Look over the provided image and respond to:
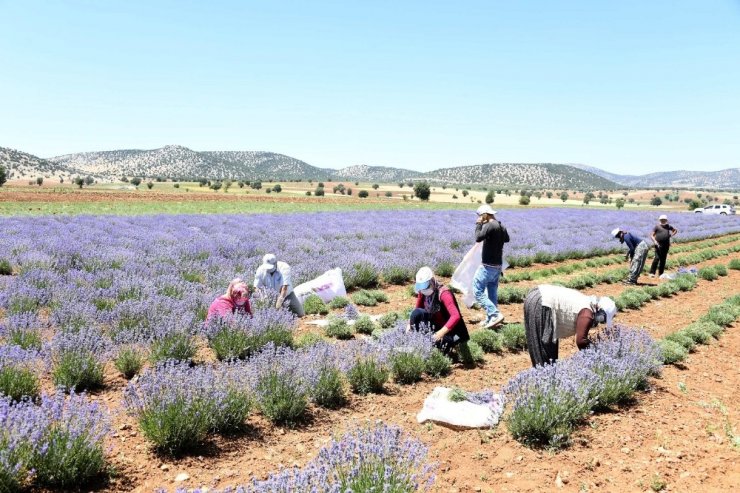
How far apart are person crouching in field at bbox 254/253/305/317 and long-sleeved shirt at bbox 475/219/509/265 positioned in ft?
10.6

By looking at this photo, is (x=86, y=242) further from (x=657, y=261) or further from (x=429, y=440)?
(x=657, y=261)

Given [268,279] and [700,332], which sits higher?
[268,279]

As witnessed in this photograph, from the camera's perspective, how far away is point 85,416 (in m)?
3.41

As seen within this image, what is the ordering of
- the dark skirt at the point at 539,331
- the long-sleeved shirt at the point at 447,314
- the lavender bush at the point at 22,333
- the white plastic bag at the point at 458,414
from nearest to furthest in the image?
the white plastic bag at the point at 458,414 < the dark skirt at the point at 539,331 < the lavender bush at the point at 22,333 < the long-sleeved shirt at the point at 447,314

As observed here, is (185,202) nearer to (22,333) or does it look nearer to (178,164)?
(22,333)

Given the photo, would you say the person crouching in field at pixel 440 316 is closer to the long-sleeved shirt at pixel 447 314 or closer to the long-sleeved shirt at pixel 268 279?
the long-sleeved shirt at pixel 447 314

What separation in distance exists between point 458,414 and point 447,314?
1952 mm

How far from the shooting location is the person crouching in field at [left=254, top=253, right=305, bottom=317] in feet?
25.3

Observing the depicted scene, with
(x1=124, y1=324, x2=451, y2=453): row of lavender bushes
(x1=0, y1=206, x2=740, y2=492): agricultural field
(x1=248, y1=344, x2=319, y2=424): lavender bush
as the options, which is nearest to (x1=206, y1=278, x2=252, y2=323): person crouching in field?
(x1=0, y1=206, x2=740, y2=492): agricultural field

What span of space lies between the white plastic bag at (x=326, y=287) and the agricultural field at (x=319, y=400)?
344 millimetres

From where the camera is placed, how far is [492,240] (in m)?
7.82

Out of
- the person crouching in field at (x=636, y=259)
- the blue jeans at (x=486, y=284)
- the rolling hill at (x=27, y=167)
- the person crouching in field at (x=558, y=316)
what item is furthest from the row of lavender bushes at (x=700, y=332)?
the rolling hill at (x=27, y=167)

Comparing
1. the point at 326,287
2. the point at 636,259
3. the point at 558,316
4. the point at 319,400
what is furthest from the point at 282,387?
the point at 636,259

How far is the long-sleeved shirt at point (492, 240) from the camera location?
25.6 feet
